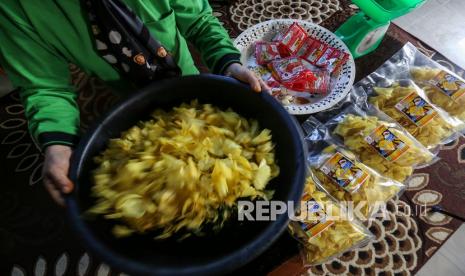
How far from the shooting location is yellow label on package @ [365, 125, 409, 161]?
0.88m

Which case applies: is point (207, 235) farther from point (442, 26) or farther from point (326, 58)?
point (442, 26)

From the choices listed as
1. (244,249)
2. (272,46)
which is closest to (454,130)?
(272,46)

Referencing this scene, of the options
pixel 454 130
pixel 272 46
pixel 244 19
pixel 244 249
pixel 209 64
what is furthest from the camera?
pixel 244 19

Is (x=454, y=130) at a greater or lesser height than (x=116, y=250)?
lesser

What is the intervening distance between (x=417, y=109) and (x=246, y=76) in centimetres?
62

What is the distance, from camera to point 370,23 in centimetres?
107

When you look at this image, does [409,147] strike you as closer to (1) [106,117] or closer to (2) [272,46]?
(2) [272,46]

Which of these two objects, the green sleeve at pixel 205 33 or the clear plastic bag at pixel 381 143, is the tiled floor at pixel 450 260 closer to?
the clear plastic bag at pixel 381 143

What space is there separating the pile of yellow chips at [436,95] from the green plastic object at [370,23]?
0.16 metres

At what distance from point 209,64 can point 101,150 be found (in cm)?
30

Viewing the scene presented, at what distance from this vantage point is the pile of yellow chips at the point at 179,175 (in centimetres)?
46

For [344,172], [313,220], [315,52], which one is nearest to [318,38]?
[315,52]

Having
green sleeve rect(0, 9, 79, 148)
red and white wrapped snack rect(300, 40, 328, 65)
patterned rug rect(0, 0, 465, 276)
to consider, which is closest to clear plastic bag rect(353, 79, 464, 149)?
patterned rug rect(0, 0, 465, 276)

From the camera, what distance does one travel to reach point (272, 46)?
3.62 ft
